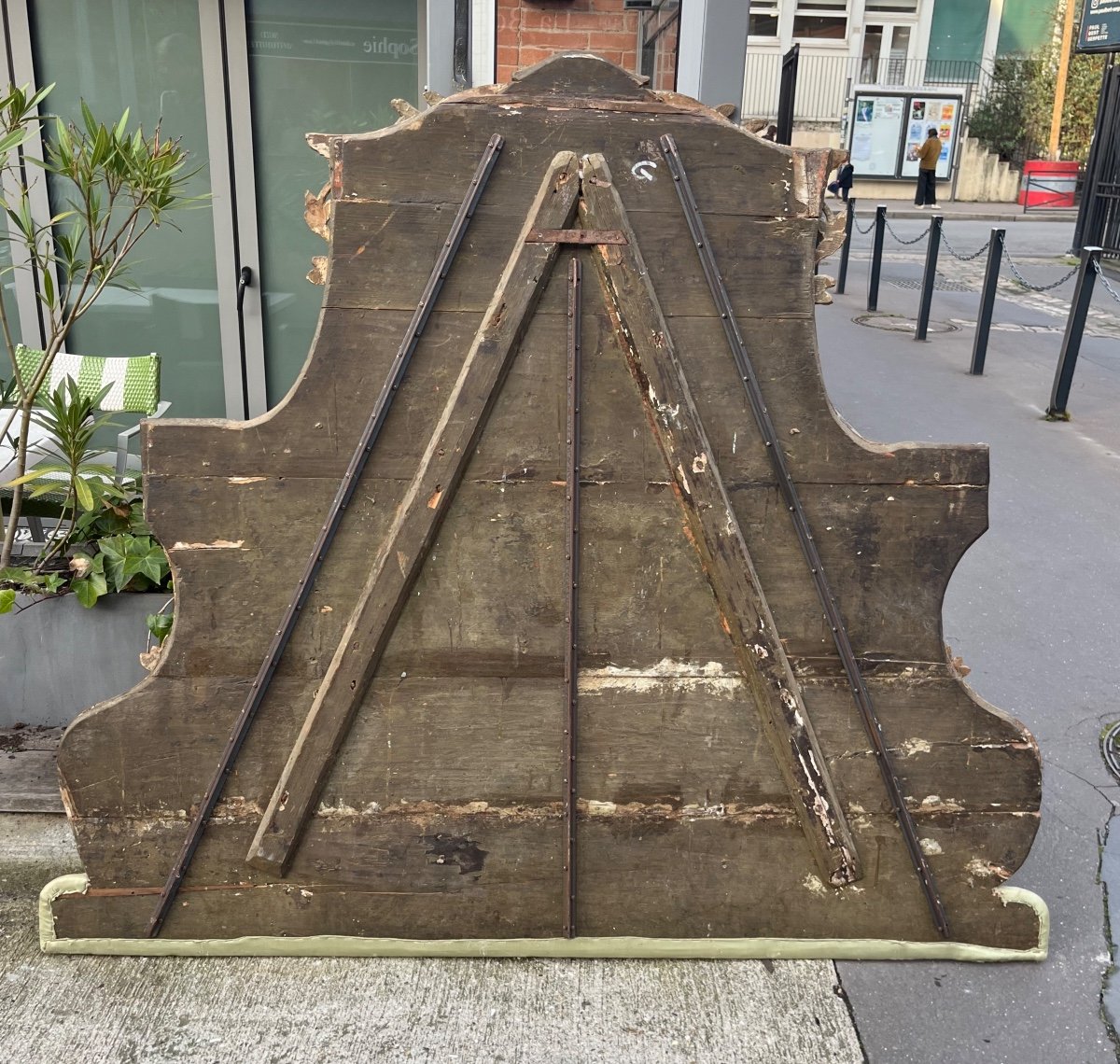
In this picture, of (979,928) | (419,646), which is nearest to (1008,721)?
(979,928)

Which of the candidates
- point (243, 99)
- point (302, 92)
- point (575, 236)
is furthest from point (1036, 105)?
point (575, 236)

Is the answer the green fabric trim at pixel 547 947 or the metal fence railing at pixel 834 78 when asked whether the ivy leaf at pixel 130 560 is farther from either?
the metal fence railing at pixel 834 78

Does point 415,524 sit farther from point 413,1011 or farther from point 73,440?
point 73,440

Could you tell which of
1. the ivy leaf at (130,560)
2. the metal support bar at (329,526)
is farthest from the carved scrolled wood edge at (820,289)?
the ivy leaf at (130,560)

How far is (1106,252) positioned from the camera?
8078 millimetres

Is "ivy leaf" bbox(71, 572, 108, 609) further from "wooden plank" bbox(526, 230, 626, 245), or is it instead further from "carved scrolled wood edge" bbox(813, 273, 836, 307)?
"carved scrolled wood edge" bbox(813, 273, 836, 307)

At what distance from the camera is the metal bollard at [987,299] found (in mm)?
9195

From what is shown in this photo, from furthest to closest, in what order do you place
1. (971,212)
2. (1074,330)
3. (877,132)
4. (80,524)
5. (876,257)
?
(877,132), (971,212), (876,257), (1074,330), (80,524)

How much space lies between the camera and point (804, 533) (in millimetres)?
2650

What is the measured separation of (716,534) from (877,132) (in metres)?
28.6

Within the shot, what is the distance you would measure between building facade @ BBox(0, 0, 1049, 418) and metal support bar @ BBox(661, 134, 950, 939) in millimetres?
3395

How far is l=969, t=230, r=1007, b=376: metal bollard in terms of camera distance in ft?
30.2

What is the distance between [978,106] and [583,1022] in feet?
107

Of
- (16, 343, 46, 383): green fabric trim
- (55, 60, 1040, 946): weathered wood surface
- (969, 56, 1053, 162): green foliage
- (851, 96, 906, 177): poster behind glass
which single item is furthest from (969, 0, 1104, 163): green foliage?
(55, 60, 1040, 946): weathered wood surface
